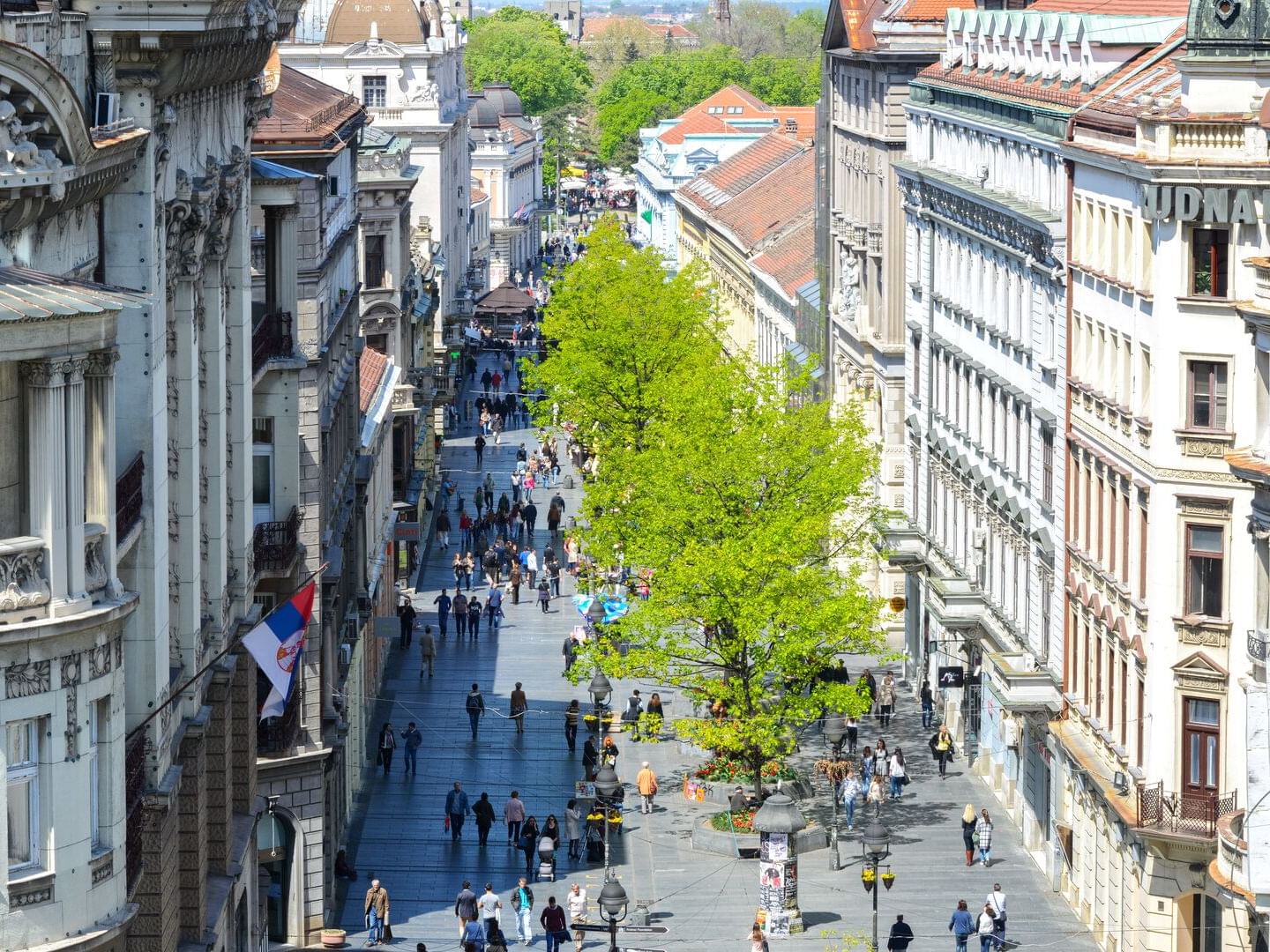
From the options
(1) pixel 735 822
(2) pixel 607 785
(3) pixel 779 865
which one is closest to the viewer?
(3) pixel 779 865

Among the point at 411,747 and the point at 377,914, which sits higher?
the point at 377,914

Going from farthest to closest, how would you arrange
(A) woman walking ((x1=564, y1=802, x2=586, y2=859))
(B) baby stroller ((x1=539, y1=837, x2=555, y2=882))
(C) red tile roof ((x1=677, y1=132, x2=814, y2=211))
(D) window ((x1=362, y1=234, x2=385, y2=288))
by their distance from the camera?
(C) red tile roof ((x1=677, y1=132, x2=814, y2=211))
(D) window ((x1=362, y1=234, x2=385, y2=288))
(A) woman walking ((x1=564, y1=802, x2=586, y2=859))
(B) baby stroller ((x1=539, y1=837, x2=555, y2=882))

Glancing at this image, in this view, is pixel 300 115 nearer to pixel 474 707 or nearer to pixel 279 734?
pixel 279 734

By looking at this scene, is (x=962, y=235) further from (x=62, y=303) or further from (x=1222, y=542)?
(x=62, y=303)

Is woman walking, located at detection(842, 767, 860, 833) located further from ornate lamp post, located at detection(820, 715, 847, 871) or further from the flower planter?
the flower planter

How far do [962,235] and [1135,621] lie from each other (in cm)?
2236

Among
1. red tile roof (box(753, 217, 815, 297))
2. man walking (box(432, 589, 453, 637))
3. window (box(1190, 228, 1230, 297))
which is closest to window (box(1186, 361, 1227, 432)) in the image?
window (box(1190, 228, 1230, 297))

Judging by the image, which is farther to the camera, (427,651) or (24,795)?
(427,651)

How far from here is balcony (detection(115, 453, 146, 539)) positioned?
3117 centimetres

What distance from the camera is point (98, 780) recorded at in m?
28.3

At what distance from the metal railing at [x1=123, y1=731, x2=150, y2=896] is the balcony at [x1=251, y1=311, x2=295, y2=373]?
57.0 ft

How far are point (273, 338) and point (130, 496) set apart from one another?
740 inches

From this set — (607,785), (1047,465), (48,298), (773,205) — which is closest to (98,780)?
(48,298)

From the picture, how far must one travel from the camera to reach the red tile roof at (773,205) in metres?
119
